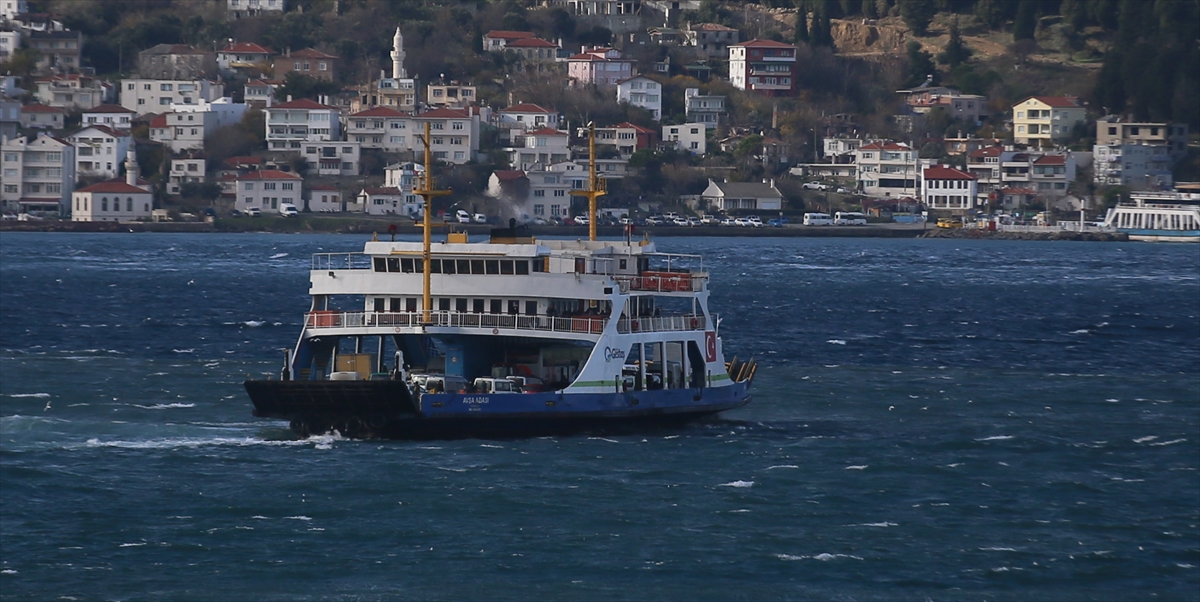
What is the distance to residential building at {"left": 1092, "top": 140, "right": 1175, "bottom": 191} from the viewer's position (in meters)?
185

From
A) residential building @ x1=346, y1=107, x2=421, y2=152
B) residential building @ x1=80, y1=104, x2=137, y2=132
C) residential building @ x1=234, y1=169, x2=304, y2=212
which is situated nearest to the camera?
residential building @ x1=234, y1=169, x2=304, y2=212

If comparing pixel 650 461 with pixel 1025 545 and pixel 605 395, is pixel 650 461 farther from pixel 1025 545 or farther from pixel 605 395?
pixel 1025 545

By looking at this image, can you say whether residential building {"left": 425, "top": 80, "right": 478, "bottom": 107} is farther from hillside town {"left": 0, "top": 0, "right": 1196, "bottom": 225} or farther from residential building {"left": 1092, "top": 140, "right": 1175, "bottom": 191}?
residential building {"left": 1092, "top": 140, "right": 1175, "bottom": 191}

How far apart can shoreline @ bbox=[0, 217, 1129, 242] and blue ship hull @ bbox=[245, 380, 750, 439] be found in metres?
108

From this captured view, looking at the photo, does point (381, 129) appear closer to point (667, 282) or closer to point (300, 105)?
point (300, 105)

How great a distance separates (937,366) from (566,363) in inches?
782

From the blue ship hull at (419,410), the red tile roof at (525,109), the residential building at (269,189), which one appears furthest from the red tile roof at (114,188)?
the blue ship hull at (419,410)

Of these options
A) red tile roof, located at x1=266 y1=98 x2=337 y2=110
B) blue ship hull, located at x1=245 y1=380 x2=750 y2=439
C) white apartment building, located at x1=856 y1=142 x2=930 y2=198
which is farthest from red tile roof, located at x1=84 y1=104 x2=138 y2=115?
blue ship hull, located at x1=245 y1=380 x2=750 y2=439

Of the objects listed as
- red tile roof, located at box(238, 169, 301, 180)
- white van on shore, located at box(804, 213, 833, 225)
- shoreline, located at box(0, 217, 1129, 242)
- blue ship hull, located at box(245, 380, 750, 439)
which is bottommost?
blue ship hull, located at box(245, 380, 750, 439)

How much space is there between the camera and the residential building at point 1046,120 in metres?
197

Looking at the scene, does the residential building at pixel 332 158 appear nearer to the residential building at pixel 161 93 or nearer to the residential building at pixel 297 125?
the residential building at pixel 297 125

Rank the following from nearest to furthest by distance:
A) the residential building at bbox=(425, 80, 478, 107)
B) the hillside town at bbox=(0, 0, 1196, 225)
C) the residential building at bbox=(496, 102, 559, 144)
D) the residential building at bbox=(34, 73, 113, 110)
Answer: the hillside town at bbox=(0, 0, 1196, 225) < the residential building at bbox=(496, 102, 559, 144) < the residential building at bbox=(34, 73, 113, 110) < the residential building at bbox=(425, 80, 478, 107)

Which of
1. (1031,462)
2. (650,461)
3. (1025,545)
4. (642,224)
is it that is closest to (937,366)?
(1031,462)

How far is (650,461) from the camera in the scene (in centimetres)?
3966
